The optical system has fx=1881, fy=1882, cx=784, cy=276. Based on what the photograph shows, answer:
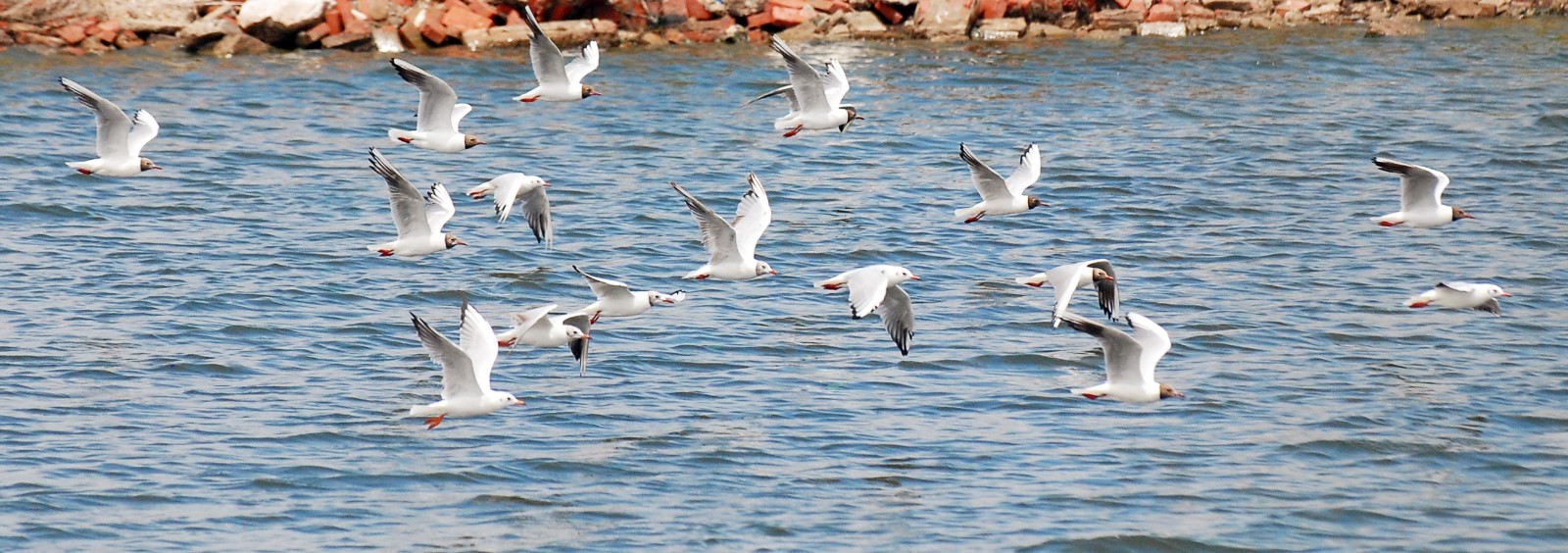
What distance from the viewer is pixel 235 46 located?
28375mm

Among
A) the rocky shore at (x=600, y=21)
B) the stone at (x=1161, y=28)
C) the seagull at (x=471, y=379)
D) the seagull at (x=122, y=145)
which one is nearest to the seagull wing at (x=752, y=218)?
the seagull at (x=471, y=379)

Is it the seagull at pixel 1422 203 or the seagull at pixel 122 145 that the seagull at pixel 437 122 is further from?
the seagull at pixel 1422 203

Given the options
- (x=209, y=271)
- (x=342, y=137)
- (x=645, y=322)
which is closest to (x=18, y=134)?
(x=342, y=137)

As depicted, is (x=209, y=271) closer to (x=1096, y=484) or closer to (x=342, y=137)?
(x=342, y=137)

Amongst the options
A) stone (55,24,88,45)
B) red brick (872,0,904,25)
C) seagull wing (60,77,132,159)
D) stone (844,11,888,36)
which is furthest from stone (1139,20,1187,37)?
seagull wing (60,77,132,159)

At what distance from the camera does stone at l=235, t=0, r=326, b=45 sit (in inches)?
1100

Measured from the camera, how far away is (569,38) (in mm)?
28281

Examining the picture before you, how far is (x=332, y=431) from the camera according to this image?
13461 millimetres

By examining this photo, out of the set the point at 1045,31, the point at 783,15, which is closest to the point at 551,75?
the point at 783,15

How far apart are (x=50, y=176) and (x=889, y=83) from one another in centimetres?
1216

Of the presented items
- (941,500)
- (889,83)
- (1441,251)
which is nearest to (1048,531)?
(941,500)

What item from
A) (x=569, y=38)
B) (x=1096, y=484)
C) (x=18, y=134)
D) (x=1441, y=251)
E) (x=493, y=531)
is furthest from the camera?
(x=569, y=38)

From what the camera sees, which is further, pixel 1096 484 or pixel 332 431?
pixel 332 431

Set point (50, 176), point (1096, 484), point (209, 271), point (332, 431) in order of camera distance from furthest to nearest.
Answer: point (50, 176) → point (209, 271) → point (332, 431) → point (1096, 484)
